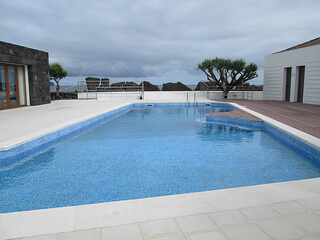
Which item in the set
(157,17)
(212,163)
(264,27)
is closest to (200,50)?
(264,27)

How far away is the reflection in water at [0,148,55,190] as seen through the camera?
3527 millimetres

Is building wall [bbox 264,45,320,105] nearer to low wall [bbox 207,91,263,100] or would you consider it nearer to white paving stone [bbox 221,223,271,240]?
low wall [bbox 207,91,263,100]

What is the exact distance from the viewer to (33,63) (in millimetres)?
11523

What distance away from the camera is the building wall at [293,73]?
450 inches

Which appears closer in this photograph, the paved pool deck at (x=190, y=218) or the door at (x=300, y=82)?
the paved pool deck at (x=190, y=218)

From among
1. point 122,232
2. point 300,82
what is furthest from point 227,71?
point 122,232

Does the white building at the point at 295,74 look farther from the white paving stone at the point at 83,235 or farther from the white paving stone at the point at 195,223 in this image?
the white paving stone at the point at 83,235

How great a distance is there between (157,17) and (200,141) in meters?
10.9

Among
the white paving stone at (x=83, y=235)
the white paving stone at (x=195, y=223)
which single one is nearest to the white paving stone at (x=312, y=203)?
the white paving stone at (x=195, y=223)

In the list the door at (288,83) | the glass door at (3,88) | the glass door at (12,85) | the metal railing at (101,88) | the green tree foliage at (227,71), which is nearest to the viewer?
the glass door at (3,88)

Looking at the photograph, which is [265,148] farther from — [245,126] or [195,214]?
[195,214]

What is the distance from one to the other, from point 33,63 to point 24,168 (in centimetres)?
922

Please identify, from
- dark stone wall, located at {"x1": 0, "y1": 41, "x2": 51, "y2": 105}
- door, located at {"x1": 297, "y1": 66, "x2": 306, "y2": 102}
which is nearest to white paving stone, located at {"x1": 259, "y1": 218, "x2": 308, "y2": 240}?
dark stone wall, located at {"x1": 0, "y1": 41, "x2": 51, "y2": 105}

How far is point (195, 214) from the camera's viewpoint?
2008 millimetres
